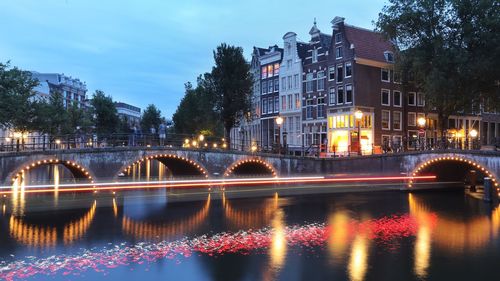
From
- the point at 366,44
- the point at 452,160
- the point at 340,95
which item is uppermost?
the point at 366,44

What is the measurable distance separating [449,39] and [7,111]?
3942cm

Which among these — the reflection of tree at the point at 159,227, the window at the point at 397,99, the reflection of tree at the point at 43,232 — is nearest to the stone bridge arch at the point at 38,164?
the reflection of tree at the point at 43,232

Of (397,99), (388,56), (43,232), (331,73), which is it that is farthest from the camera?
(397,99)

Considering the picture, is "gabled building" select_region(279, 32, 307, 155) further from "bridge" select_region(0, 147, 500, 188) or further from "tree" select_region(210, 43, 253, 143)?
"bridge" select_region(0, 147, 500, 188)

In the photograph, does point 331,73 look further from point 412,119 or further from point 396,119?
point 412,119

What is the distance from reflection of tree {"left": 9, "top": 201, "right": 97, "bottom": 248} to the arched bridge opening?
26.2 m

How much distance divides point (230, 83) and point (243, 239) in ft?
121

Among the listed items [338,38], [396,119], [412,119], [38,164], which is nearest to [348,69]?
[338,38]

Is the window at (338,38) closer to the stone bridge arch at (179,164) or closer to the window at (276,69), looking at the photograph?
the window at (276,69)

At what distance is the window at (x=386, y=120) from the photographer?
5725 cm

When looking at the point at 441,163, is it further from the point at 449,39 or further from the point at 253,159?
the point at 253,159

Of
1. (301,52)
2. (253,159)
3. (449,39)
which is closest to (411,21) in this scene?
(449,39)

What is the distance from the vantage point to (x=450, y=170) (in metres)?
44.3

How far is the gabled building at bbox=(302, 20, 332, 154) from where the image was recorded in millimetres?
60094
